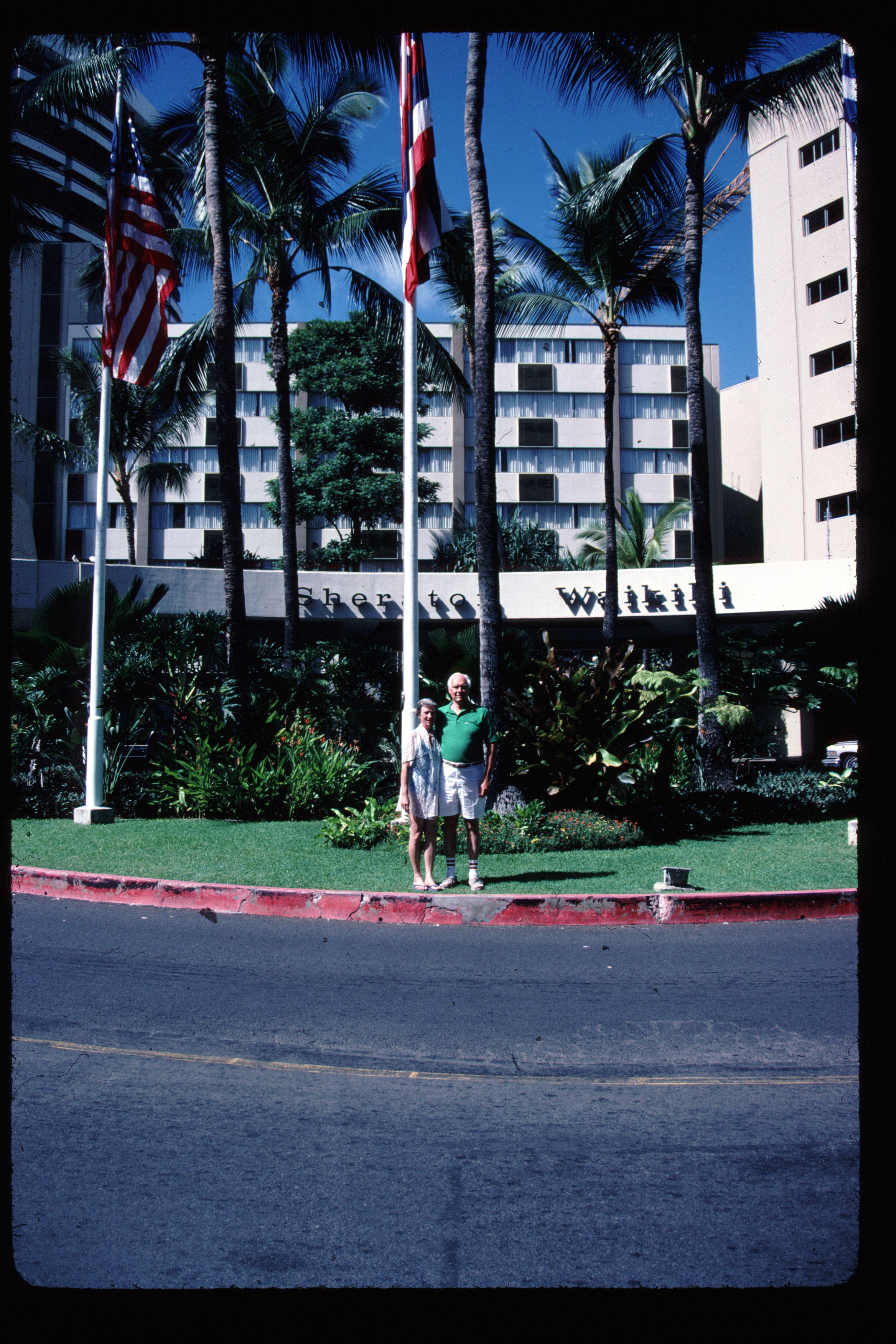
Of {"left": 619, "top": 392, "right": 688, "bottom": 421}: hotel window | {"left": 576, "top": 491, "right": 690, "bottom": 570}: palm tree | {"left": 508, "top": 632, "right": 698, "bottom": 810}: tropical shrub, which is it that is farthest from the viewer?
{"left": 619, "top": 392, "right": 688, "bottom": 421}: hotel window

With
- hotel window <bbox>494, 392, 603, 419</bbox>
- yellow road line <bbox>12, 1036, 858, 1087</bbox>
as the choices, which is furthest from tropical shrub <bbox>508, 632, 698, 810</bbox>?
hotel window <bbox>494, 392, 603, 419</bbox>

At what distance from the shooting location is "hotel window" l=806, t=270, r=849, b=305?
117 feet

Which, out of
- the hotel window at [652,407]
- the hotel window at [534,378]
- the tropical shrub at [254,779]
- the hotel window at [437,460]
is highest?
the hotel window at [534,378]

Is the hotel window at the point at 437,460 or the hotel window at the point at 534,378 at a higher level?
the hotel window at the point at 534,378

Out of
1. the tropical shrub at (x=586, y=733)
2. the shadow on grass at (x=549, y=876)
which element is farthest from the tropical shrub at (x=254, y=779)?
the shadow on grass at (x=549, y=876)

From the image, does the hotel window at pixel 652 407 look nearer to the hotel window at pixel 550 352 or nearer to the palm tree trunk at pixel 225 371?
the hotel window at pixel 550 352

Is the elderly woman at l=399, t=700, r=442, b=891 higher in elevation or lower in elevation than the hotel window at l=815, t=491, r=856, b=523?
lower

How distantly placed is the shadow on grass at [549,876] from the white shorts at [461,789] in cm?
70

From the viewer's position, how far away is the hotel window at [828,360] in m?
36.3

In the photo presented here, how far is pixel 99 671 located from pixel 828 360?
31.0 metres

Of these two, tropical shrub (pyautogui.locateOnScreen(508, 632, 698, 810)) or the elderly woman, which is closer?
the elderly woman

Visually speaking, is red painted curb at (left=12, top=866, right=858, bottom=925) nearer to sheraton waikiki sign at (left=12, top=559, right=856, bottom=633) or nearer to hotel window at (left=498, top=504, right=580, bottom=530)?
sheraton waikiki sign at (left=12, top=559, right=856, bottom=633)

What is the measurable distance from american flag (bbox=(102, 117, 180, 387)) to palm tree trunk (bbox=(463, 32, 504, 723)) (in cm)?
395

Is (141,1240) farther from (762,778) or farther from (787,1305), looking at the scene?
(762,778)
